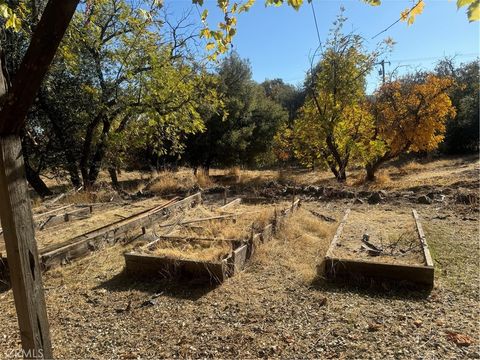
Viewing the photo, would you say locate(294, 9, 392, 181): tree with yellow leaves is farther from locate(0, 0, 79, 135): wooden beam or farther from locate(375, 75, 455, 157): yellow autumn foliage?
locate(0, 0, 79, 135): wooden beam

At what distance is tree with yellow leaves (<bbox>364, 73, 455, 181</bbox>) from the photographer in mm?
15703

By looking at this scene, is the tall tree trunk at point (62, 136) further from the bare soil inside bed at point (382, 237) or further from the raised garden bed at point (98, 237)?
the bare soil inside bed at point (382, 237)

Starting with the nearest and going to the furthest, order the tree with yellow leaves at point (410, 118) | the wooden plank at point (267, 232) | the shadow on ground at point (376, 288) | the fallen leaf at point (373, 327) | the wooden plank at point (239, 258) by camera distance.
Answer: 1. the fallen leaf at point (373, 327)
2. the shadow on ground at point (376, 288)
3. the wooden plank at point (239, 258)
4. the wooden plank at point (267, 232)
5. the tree with yellow leaves at point (410, 118)

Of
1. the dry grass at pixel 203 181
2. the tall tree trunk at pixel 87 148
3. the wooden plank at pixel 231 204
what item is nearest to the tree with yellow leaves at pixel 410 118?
the dry grass at pixel 203 181

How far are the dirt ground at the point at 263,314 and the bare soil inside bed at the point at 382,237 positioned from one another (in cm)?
36

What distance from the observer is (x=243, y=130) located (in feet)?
66.2

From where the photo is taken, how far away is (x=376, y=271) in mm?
4504

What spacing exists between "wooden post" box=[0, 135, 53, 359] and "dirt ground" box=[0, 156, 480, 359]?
1318mm

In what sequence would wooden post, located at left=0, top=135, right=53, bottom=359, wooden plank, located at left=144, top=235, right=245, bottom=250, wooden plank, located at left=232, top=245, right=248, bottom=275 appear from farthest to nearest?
wooden plank, located at left=144, top=235, right=245, bottom=250 → wooden plank, located at left=232, top=245, right=248, bottom=275 → wooden post, located at left=0, top=135, right=53, bottom=359

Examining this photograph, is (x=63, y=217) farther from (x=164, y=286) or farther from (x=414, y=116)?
(x=414, y=116)

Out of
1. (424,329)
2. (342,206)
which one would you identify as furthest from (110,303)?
(342,206)

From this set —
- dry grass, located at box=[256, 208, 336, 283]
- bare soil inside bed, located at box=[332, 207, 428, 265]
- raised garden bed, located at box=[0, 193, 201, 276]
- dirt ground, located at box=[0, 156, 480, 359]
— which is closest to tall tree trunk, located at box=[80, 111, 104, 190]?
raised garden bed, located at box=[0, 193, 201, 276]

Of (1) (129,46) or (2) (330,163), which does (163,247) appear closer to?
(1) (129,46)

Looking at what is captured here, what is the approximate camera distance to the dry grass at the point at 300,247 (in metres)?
4.96
